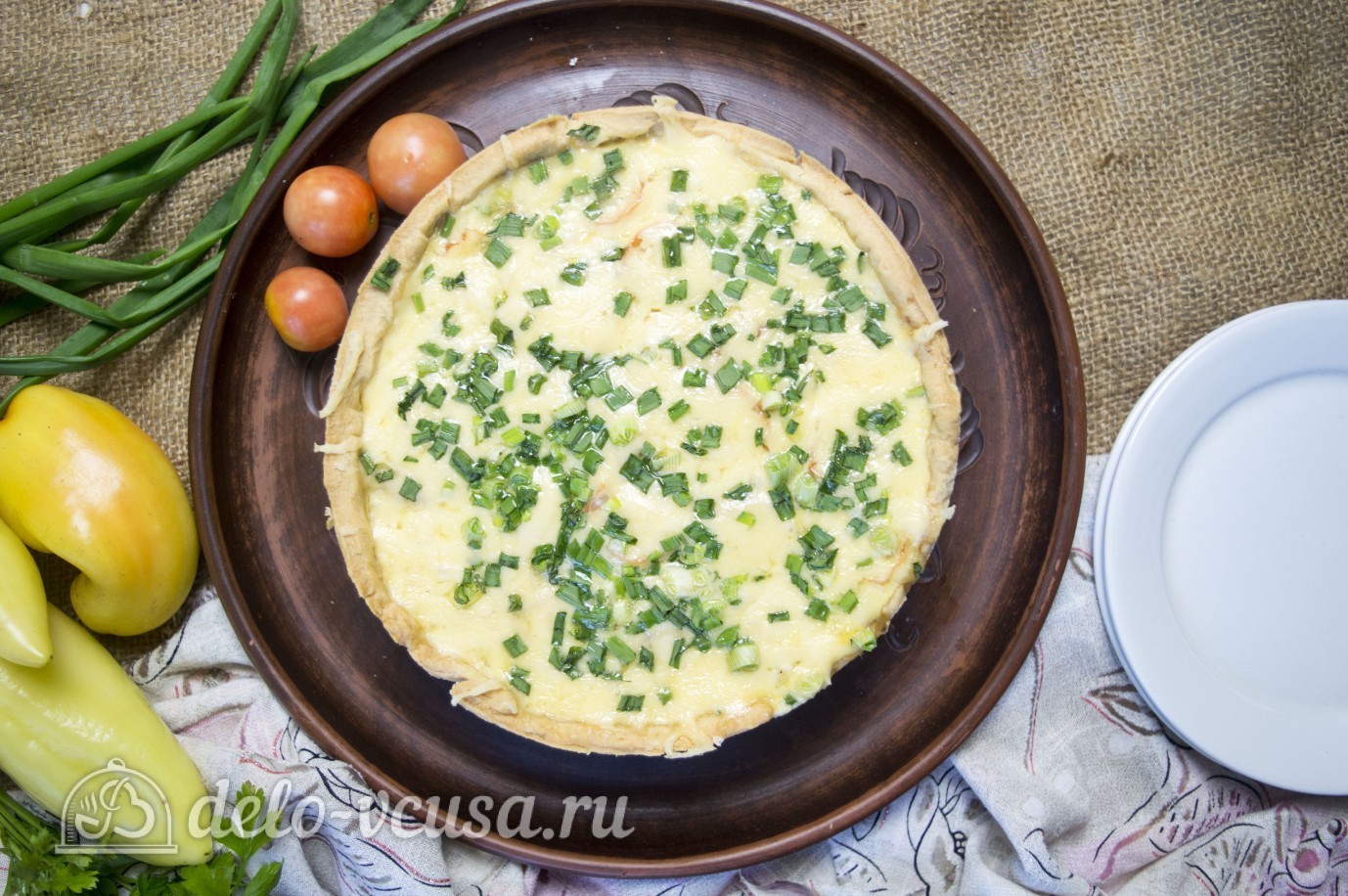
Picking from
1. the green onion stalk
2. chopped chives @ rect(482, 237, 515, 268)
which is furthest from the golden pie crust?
the green onion stalk

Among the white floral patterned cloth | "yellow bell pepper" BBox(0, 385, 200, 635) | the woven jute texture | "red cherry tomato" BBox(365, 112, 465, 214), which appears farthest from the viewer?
the woven jute texture

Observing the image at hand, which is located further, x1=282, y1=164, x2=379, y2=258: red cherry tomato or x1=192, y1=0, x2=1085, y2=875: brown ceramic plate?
x1=192, y1=0, x2=1085, y2=875: brown ceramic plate

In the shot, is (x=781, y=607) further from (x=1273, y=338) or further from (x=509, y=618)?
(x=1273, y=338)

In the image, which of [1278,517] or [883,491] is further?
[1278,517]

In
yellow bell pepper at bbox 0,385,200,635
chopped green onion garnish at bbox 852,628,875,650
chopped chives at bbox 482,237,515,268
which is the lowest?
chopped green onion garnish at bbox 852,628,875,650

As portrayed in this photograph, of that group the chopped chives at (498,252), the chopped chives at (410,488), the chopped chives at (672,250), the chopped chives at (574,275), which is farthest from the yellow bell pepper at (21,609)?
the chopped chives at (672,250)

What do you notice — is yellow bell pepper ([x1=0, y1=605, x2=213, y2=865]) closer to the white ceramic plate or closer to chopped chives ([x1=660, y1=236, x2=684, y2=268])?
chopped chives ([x1=660, y1=236, x2=684, y2=268])

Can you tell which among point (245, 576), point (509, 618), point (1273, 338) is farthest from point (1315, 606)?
point (245, 576)
